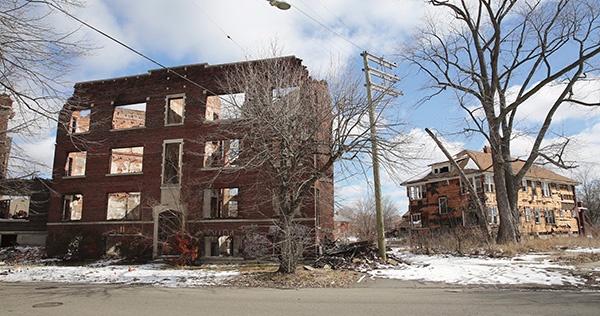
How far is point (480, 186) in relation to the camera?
127 ft

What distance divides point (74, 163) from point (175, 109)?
33.6ft

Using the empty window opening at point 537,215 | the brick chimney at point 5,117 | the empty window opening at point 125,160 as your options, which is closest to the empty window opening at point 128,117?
the empty window opening at point 125,160

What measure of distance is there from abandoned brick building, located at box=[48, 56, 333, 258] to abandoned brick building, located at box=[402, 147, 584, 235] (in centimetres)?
2198

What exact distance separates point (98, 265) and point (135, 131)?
332 inches

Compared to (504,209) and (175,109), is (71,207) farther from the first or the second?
(504,209)

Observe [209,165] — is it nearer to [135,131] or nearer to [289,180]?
[135,131]

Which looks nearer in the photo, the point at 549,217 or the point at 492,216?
the point at 492,216

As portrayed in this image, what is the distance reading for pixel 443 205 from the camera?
1636 inches

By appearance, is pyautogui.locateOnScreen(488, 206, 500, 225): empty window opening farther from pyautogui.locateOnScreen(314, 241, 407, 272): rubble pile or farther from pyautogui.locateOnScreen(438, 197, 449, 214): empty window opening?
pyautogui.locateOnScreen(314, 241, 407, 272): rubble pile

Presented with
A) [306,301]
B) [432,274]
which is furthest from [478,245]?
[306,301]

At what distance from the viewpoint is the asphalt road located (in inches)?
308

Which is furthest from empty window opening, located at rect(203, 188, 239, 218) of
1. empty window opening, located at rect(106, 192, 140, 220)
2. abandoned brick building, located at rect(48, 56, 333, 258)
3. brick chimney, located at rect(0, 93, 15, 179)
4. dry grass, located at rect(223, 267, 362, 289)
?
brick chimney, located at rect(0, 93, 15, 179)

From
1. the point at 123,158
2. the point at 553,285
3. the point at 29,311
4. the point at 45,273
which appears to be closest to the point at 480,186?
the point at 553,285

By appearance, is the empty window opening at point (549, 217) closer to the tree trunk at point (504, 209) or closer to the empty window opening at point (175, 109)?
the tree trunk at point (504, 209)
